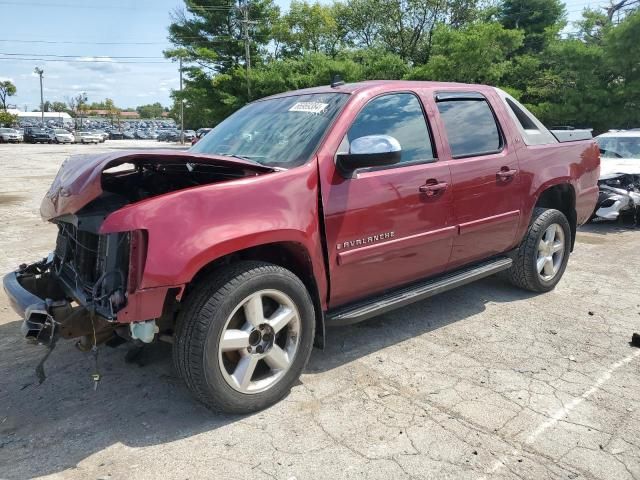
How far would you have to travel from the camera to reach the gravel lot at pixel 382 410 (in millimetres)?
2520

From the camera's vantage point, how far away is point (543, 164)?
456 centimetres

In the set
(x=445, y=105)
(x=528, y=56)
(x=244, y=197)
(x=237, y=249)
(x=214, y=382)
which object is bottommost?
A: (x=214, y=382)

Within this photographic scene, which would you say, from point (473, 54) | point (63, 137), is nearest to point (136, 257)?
point (473, 54)

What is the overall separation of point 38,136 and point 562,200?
53.0 metres

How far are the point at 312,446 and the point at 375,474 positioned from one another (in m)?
0.37

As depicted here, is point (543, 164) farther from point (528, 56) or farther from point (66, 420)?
point (528, 56)

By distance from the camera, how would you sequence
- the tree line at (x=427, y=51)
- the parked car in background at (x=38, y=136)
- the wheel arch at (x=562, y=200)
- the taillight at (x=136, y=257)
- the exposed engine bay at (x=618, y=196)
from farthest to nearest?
the parked car in background at (x=38, y=136) → the tree line at (x=427, y=51) → the exposed engine bay at (x=618, y=196) → the wheel arch at (x=562, y=200) → the taillight at (x=136, y=257)

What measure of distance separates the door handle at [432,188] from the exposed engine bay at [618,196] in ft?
18.7

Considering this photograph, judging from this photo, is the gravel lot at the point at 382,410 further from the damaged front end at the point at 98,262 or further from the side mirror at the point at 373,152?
the side mirror at the point at 373,152

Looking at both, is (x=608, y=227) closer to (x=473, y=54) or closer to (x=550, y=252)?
(x=550, y=252)

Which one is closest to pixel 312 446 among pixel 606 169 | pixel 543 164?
pixel 543 164

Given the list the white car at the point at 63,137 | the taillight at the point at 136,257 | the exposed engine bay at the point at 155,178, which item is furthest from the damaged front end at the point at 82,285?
the white car at the point at 63,137

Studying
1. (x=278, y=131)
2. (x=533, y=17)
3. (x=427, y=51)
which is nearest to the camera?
(x=278, y=131)

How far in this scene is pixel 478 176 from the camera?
3.98 metres
